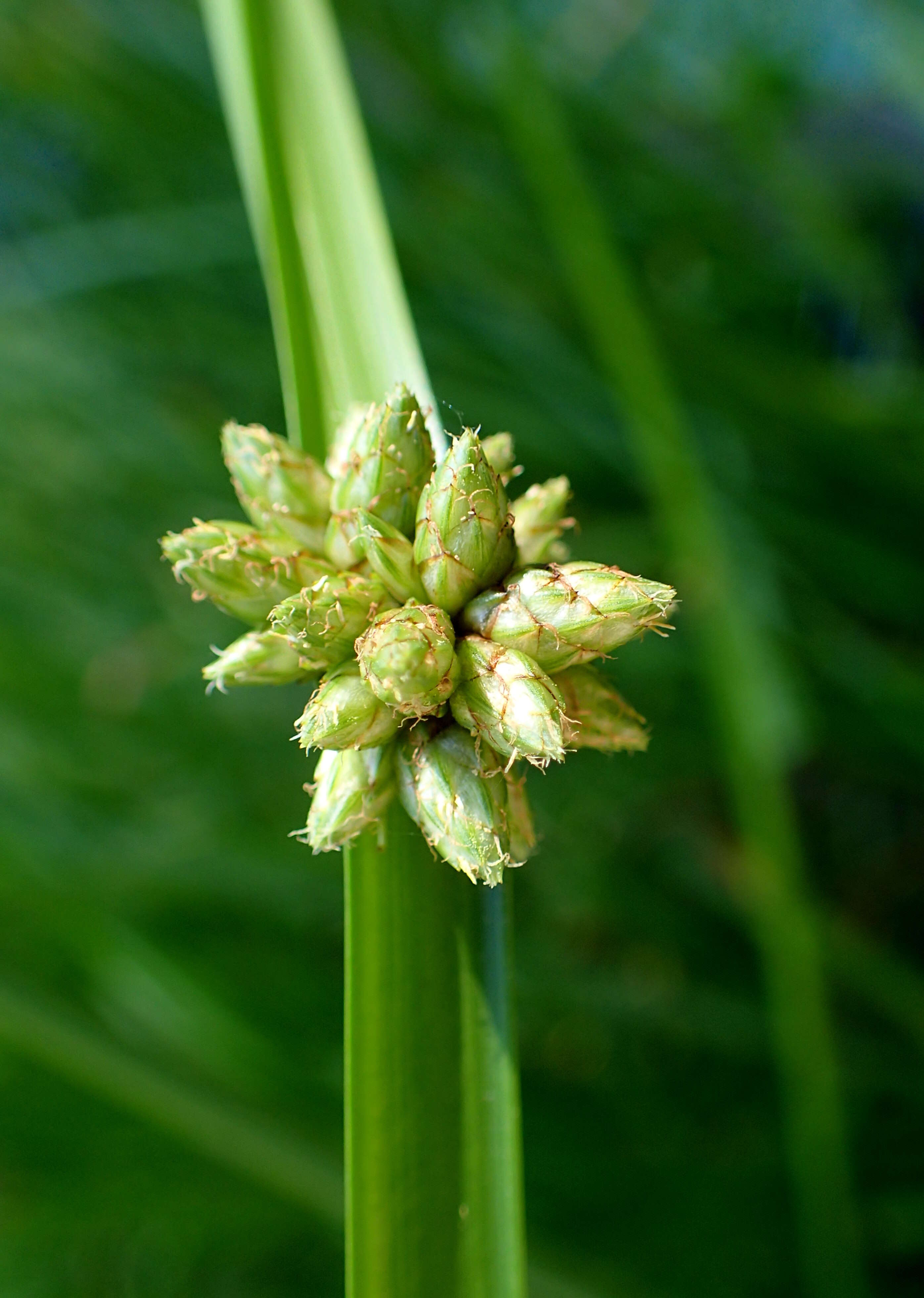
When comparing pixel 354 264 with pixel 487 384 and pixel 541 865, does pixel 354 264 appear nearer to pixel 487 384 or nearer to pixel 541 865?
pixel 487 384

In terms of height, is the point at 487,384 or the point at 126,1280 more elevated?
the point at 487,384

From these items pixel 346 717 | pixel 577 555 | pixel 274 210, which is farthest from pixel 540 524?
pixel 577 555

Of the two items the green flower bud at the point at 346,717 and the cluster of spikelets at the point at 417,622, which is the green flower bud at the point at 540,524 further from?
the green flower bud at the point at 346,717

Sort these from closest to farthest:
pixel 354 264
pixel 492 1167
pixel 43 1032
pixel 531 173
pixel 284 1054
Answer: pixel 492 1167
pixel 354 264
pixel 43 1032
pixel 531 173
pixel 284 1054

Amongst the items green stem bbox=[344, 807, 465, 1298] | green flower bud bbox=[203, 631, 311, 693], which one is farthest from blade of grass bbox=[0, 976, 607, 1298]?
green flower bud bbox=[203, 631, 311, 693]

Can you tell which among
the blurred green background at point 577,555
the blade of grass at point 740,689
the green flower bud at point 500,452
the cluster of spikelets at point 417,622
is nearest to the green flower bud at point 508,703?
the cluster of spikelets at point 417,622

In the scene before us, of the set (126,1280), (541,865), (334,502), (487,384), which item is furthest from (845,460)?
(126,1280)
